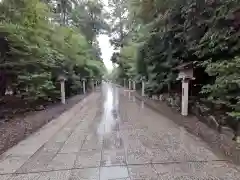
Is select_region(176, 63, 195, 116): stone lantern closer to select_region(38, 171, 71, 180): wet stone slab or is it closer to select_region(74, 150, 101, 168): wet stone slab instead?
select_region(74, 150, 101, 168): wet stone slab

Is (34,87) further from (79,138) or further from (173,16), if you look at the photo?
(173,16)

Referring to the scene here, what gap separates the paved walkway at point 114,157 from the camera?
3.51 metres

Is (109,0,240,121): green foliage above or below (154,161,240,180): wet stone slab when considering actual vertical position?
above

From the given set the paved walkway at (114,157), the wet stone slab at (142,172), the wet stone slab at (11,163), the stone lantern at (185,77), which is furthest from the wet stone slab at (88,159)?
the stone lantern at (185,77)

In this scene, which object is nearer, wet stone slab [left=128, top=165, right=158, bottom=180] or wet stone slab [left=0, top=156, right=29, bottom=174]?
wet stone slab [left=128, top=165, right=158, bottom=180]

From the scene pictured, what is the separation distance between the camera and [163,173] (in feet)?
11.5

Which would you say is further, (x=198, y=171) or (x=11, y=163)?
(x=11, y=163)

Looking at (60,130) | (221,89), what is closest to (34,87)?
(60,130)

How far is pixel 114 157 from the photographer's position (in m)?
4.22

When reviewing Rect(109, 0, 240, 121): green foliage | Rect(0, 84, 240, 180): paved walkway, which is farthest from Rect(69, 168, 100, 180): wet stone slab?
Rect(109, 0, 240, 121): green foliage

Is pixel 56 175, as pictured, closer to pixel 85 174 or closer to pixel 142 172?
pixel 85 174

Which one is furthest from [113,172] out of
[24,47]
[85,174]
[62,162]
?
[24,47]

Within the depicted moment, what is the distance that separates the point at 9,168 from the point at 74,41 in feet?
46.3

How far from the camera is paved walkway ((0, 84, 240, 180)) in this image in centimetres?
351
